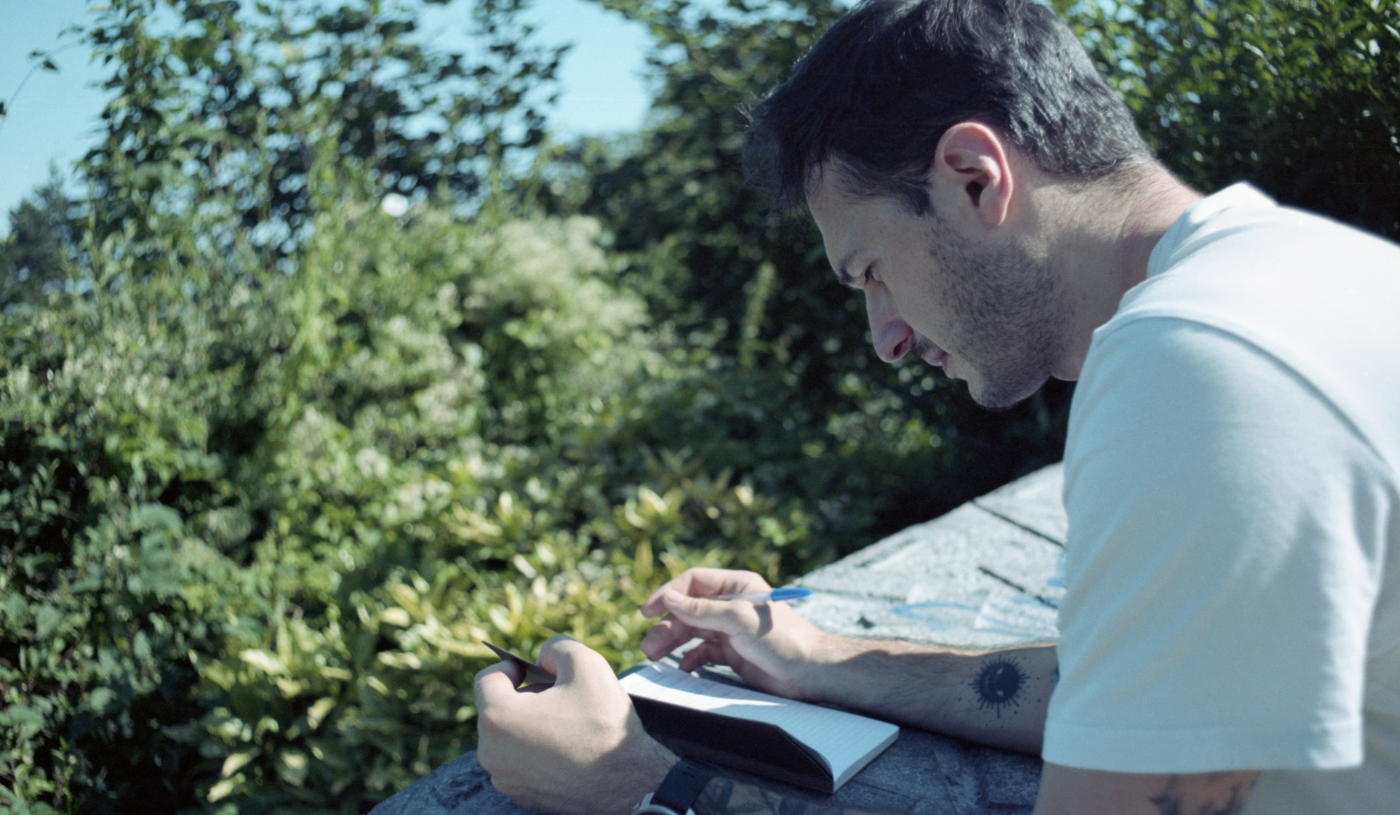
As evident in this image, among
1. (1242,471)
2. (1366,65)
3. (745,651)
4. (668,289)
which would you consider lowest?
(668,289)

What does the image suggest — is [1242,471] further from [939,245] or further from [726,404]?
[726,404]

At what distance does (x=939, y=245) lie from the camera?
1.47 m

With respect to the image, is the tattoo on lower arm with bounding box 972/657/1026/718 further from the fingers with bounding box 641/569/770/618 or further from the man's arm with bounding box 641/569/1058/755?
the fingers with bounding box 641/569/770/618

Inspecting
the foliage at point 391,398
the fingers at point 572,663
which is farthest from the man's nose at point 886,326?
the foliage at point 391,398

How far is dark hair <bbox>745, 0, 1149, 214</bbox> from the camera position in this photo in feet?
4.80

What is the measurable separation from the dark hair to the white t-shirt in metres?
0.61

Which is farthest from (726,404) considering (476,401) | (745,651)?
(745,651)

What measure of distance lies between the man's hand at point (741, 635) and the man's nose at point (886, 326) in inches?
21.1

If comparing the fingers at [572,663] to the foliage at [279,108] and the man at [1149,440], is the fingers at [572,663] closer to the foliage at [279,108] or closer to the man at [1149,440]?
the man at [1149,440]

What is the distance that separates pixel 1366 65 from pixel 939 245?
1378 mm

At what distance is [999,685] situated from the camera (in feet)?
5.41

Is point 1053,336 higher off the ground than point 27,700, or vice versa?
point 1053,336

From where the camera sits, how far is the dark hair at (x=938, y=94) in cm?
146

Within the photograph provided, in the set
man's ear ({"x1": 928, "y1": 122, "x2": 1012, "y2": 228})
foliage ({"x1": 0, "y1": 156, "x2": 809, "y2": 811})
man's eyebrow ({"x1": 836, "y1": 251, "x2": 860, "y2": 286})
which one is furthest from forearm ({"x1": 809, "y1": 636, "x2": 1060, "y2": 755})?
foliage ({"x1": 0, "y1": 156, "x2": 809, "y2": 811})
